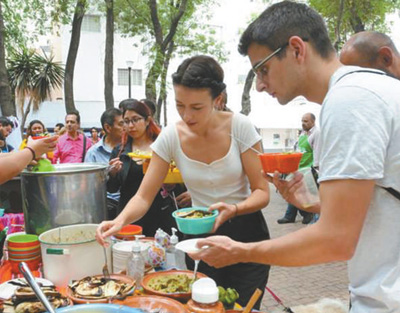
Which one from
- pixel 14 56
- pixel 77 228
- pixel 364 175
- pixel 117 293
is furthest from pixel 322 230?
pixel 14 56

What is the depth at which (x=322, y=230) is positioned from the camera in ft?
3.50

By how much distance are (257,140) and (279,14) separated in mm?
981

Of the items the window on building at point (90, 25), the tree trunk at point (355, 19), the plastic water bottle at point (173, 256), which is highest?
the window on building at point (90, 25)

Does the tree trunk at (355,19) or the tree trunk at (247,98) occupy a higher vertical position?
the tree trunk at (355,19)

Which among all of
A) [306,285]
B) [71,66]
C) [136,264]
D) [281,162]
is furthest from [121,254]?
[71,66]

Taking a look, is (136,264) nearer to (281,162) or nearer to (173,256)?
(173,256)

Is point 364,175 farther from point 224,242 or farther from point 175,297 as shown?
point 175,297

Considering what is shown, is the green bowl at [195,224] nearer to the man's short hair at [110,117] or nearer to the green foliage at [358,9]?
the man's short hair at [110,117]

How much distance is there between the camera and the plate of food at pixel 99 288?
1582 millimetres

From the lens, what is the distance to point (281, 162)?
5.29ft

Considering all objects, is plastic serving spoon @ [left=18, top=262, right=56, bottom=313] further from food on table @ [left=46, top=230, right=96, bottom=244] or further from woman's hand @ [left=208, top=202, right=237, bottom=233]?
woman's hand @ [left=208, top=202, right=237, bottom=233]

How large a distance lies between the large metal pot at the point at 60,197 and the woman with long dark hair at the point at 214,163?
24cm

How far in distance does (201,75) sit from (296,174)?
0.79 metres

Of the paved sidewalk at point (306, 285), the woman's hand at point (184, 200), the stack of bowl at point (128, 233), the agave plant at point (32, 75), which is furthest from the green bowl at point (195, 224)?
the agave plant at point (32, 75)
